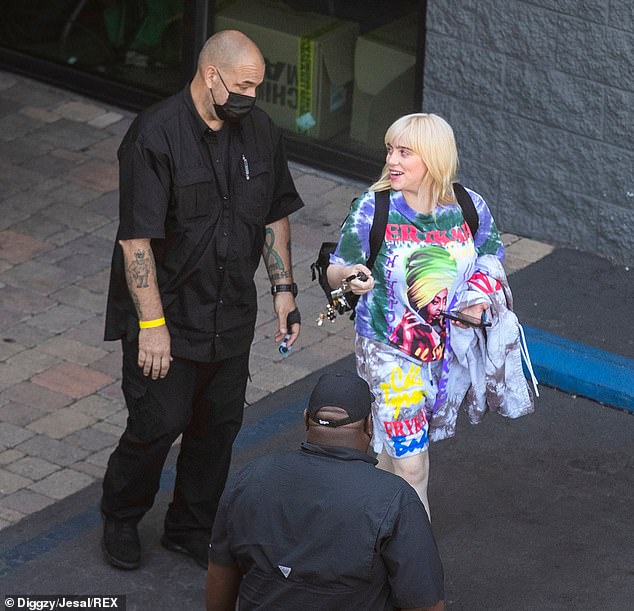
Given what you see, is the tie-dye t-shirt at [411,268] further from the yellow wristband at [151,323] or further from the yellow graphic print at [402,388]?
the yellow wristband at [151,323]

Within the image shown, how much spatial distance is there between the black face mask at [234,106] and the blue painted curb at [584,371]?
76.1 inches

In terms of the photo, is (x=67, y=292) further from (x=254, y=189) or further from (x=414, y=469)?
(x=414, y=469)

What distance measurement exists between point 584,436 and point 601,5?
8.66 ft

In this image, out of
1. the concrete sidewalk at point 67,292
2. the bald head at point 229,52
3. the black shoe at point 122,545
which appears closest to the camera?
the bald head at point 229,52

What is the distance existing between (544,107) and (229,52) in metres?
3.74

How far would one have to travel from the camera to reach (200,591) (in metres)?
5.93

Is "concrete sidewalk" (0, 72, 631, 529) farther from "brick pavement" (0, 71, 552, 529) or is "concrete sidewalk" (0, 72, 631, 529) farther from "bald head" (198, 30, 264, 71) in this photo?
"bald head" (198, 30, 264, 71)

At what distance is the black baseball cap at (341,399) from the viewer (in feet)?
13.9

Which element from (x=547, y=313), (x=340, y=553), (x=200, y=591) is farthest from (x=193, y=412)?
(x=547, y=313)

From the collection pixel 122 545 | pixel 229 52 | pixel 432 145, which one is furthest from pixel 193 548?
pixel 229 52

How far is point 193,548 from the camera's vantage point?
609 cm

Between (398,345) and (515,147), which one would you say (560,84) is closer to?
(515,147)

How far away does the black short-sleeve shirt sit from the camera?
5.43 metres

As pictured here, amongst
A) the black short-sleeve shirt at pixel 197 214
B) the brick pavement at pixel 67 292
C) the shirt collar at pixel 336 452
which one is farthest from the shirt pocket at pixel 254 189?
the brick pavement at pixel 67 292
